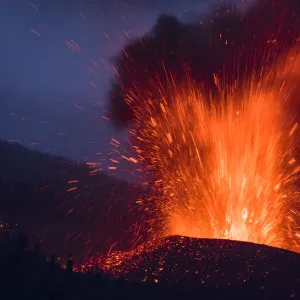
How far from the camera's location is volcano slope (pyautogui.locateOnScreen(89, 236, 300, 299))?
28.5ft

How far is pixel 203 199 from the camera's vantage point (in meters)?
16.1

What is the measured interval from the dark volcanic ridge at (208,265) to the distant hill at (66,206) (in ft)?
30.2

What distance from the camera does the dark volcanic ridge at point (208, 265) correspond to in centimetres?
890

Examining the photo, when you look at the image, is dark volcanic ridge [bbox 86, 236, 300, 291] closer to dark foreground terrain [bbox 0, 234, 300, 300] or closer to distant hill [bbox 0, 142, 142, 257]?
dark foreground terrain [bbox 0, 234, 300, 300]

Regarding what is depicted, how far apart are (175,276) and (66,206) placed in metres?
20.4

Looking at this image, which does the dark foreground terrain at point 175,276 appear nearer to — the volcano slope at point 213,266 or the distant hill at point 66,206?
the volcano slope at point 213,266

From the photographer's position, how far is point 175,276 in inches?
358

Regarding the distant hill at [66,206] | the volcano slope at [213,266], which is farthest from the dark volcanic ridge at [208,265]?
the distant hill at [66,206]

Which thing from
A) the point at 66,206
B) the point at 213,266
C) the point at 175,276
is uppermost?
the point at 66,206

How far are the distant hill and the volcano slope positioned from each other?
9.17 m

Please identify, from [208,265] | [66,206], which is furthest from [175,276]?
[66,206]

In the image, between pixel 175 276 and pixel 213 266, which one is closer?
pixel 175 276

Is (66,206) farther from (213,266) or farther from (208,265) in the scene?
(213,266)

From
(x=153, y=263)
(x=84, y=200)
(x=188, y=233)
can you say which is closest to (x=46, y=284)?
(x=153, y=263)
